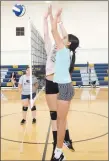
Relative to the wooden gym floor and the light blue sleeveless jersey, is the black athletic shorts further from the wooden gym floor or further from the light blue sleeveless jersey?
the wooden gym floor

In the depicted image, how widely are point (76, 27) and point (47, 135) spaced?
11.7 meters

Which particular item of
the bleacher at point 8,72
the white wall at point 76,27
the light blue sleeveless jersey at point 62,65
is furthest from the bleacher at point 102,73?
the light blue sleeveless jersey at point 62,65

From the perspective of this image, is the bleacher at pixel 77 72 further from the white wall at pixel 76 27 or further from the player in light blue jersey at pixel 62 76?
the player in light blue jersey at pixel 62 76

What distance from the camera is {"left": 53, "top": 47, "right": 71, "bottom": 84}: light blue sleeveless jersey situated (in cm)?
Answer: 294

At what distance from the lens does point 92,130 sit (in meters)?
5.54

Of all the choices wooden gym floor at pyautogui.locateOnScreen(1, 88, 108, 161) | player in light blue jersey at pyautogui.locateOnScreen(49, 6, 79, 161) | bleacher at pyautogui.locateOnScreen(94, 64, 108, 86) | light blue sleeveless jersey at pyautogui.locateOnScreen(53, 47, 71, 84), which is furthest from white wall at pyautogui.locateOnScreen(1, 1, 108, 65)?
light blue sleeveless jersey at pyautogui.locateOnScreen(53, 47, 71, 84)

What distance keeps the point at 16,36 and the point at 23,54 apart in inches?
48.8

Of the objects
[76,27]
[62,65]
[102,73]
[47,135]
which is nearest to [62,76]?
[62,65]

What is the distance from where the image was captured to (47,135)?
17.1 ft

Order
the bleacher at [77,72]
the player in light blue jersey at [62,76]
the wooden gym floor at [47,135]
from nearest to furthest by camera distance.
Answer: the player in light blue jersey at [62,76] < the wooden gym floor at [47,135] < the bleacher at [77,72]

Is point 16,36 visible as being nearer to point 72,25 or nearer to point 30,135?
point 72,25

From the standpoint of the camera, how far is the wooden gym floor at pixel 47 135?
4137 mm

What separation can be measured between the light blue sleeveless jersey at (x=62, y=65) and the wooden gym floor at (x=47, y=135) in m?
1.55

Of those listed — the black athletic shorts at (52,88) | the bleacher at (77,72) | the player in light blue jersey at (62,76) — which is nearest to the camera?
the player in light blue jersey at (62,76)
